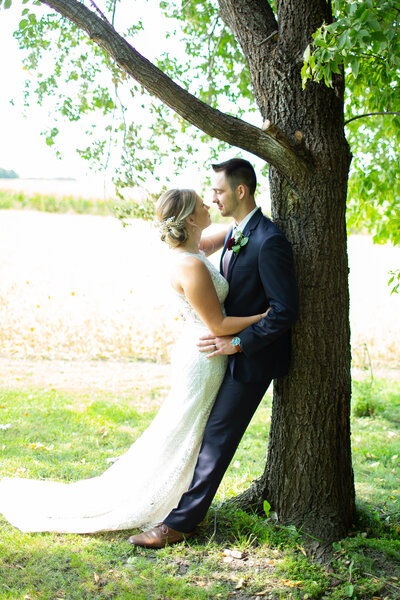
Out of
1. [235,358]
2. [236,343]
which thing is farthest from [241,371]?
[236,343]

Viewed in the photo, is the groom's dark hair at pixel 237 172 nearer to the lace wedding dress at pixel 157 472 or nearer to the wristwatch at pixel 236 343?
the lace wedding dress at pixel 157 472

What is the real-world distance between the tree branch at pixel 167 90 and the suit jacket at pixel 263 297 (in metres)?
0.46

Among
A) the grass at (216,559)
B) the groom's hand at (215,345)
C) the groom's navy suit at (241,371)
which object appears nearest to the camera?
the grass at (216,559)

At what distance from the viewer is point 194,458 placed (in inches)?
147

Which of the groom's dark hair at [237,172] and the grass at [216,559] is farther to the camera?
the groom's dark hair at [237,172]

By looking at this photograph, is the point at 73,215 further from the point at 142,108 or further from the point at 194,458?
the point at 194,458

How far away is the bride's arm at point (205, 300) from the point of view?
343cm

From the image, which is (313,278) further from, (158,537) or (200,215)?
(158,537)

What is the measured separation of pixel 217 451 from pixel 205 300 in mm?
914

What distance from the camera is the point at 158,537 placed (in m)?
3.52

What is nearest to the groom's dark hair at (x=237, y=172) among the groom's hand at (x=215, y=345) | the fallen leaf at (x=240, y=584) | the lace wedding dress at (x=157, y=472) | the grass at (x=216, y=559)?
the lace wedding dress at (x=157, y=472)

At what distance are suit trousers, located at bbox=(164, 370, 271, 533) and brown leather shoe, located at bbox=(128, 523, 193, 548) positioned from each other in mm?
34

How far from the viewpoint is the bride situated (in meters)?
3.57

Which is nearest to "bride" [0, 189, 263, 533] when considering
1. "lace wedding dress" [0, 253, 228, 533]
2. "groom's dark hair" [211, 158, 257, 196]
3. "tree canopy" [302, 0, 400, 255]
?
"lace wedding dress" [0, 253, 228, 533]
